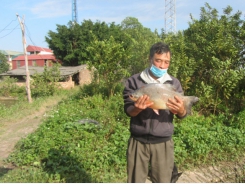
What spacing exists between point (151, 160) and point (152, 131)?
322 mm

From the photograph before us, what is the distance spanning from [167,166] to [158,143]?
0.26m

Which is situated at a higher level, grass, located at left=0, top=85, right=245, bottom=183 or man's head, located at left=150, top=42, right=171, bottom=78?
man's head, located at left=150, top=42, right=171, bottom=78

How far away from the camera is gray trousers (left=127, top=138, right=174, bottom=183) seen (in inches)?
91.9

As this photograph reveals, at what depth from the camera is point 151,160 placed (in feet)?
7.78

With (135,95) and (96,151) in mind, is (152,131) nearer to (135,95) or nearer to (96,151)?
(135,95)

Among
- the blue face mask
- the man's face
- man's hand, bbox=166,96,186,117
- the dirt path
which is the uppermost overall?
the man's face

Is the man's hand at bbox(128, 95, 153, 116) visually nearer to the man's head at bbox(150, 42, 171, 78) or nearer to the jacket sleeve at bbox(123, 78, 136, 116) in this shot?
the jacket sleeve at bbox(123, 78, 136, 116)

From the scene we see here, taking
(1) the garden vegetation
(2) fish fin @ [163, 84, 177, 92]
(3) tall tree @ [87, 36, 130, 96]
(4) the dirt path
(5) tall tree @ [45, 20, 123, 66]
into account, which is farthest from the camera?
(5) tall tree @ [45, 20, 123, 66]

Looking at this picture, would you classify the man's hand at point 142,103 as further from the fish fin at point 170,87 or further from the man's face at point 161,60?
the man's face at point 161,60

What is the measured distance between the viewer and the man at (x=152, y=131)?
2.26 metres

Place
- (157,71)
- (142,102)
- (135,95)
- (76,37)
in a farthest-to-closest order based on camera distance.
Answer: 1. (76,37)
2. (157,71)
3. (135,95)
4. (142,102)

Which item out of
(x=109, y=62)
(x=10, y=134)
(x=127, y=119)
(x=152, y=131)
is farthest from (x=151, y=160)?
(x=109, y=62)

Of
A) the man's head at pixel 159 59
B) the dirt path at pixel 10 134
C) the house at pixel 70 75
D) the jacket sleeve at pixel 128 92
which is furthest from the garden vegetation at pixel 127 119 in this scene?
the house at pixel 70 75

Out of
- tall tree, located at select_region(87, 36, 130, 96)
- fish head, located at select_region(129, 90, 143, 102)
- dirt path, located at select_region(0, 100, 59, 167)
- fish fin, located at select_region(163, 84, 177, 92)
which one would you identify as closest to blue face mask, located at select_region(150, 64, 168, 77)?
fish fin, located at select_region(163, 84, 177, 92)
